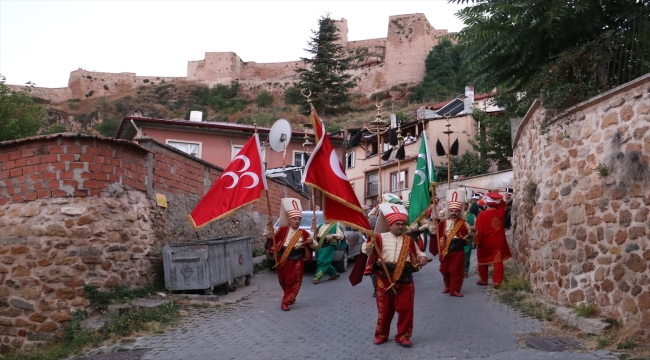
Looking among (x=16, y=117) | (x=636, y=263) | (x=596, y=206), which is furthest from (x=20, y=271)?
(x=16, y=117)

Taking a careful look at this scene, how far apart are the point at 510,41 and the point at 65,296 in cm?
857

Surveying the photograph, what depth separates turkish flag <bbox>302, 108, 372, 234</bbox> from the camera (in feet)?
30.7

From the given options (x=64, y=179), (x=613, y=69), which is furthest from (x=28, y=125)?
(x=613, y=69)

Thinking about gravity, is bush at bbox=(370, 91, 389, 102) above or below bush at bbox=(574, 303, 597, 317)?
above

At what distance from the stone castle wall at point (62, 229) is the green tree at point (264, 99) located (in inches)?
2776

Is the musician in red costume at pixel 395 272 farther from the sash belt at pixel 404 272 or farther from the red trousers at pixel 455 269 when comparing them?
the red trousers at pixel 455 269

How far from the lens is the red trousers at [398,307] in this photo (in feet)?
28.5

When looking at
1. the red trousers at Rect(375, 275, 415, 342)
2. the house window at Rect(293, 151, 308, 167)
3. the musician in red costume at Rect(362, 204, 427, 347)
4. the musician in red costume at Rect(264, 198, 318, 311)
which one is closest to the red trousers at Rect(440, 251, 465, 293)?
the musician in red costume at Rect(264, 198, 318, 311)

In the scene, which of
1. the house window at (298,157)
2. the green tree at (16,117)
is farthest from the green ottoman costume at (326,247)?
the green tree at (16,117)

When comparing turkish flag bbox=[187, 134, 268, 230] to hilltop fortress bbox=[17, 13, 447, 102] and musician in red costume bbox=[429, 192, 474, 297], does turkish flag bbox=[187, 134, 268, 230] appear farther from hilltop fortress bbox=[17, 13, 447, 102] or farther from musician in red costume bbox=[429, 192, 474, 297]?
hilltop fortress bbox=[17, 13, 447, 102]

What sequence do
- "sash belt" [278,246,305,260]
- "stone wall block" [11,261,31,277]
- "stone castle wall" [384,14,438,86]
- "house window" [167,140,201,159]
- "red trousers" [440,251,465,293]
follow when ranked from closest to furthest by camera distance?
"stone wall block" [11,261,31,277] → "sash belt" [278,246,305,260] → "red trousers" [440,251,465,293] → "house window" [167,140,201,159] → "stone castle wall" [384,14,438,86]

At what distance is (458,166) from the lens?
38.2 metres

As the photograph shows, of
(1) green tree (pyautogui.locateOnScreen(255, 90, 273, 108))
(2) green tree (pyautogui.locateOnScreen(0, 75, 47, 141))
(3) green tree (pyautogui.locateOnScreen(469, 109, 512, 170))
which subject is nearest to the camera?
(2) green tree (pyautogui.locateOnScreen(0, 75, 47, 141))

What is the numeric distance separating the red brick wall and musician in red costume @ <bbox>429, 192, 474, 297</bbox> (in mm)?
6194
